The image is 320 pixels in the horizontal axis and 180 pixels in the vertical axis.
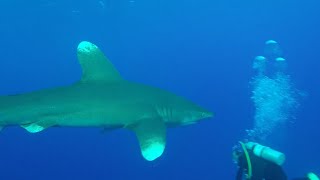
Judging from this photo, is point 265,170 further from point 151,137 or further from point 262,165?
point 151,137

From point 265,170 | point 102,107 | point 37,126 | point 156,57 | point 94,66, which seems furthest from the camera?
point 156,57

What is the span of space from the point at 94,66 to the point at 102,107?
66 cm

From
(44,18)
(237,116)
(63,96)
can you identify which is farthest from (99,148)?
(63,96)

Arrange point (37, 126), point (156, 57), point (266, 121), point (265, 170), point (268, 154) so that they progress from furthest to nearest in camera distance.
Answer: point (156, 57) → point (266, 121) → point (265, 170) → point (268, 154) → point (37, 126)

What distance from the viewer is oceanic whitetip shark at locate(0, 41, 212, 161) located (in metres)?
4.83

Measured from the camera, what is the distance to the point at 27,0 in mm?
31938

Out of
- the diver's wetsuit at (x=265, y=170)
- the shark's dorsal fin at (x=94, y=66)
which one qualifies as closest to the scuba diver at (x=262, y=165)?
the diver's wetsuit at (x=265, y=170)

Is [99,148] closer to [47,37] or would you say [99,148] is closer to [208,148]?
[208,148]

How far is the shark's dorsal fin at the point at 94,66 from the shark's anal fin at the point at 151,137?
70 cm

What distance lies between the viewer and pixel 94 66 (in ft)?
17.7

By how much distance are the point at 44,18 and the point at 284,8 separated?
20.3 metres

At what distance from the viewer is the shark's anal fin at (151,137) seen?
15.7 ft

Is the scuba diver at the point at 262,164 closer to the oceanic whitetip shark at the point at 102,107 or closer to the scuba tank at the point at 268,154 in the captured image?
the scuba tank at the point at 268,154

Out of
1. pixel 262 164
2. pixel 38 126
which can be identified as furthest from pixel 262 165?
pixel 38 126
